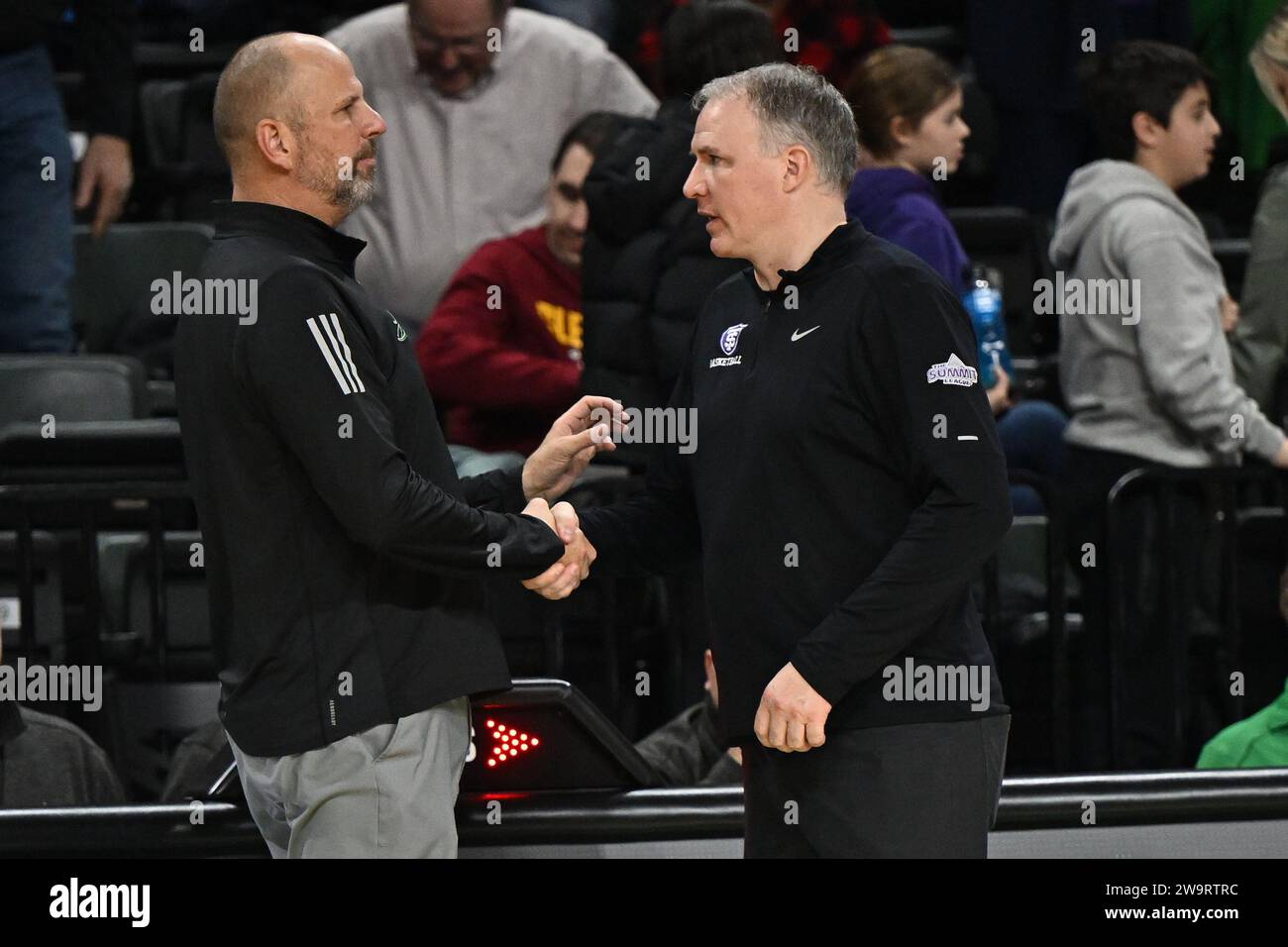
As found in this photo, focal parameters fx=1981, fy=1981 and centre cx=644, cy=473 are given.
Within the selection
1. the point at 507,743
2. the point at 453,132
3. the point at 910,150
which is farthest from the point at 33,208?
the point at 507,743

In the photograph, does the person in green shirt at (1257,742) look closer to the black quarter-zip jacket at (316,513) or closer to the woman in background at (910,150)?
the woman in background at (910,150)

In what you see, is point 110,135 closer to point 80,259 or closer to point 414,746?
point 80,259

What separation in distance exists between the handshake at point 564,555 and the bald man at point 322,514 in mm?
66

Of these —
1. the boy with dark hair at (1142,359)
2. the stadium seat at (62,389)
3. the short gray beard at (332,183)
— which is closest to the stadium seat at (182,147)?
the stadium seat at (62,389)

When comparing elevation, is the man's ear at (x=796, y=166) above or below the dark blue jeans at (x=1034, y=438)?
above

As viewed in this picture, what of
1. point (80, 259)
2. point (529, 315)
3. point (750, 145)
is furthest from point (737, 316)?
point (80, 259)

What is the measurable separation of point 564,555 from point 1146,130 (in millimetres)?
2468

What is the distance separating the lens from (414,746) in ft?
9.15

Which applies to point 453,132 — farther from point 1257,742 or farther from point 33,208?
point 1257,742

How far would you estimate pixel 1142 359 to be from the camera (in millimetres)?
4645

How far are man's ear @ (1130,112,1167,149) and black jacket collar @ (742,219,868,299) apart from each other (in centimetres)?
218

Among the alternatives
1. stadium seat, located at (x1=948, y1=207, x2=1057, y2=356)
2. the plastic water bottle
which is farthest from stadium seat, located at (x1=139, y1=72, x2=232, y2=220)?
the plastic water bottle

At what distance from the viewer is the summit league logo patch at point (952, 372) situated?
8.82ft

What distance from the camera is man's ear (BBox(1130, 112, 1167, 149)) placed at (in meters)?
4.80
